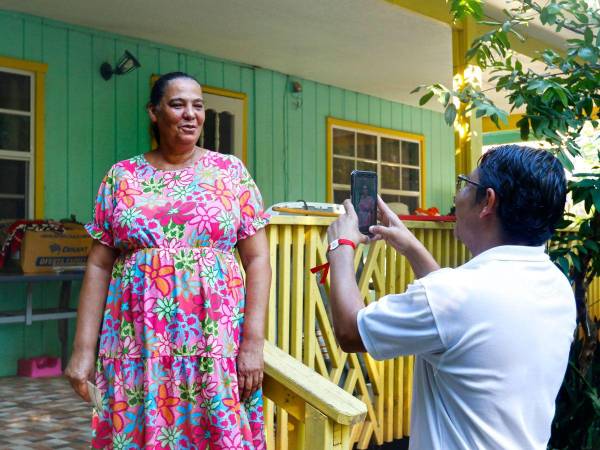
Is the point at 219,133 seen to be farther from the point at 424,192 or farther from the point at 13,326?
the point at 424,192

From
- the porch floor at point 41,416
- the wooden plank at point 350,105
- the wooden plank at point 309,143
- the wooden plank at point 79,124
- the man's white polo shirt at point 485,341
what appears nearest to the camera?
the man's white polo shirt at point 485,341

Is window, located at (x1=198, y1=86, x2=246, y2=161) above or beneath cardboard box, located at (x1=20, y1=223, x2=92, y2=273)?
above

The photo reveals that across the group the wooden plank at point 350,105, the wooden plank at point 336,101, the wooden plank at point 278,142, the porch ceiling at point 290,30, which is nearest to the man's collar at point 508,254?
the porch ceiling at point 290,30

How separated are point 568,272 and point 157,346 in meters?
2.48

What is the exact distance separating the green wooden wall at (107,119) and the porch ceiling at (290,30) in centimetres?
13

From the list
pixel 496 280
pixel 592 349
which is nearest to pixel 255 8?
pixel 592 349

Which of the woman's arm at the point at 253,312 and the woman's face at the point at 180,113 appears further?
the woman's face at the point at 180,113

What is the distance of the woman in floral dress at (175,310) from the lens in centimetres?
208

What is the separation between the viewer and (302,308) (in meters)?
3.31

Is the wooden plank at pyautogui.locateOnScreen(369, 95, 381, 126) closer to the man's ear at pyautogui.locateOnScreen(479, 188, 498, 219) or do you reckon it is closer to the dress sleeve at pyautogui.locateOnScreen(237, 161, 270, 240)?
the dress sleeve at pyautogui.locateOnScreen(237, 161, 270, 240)

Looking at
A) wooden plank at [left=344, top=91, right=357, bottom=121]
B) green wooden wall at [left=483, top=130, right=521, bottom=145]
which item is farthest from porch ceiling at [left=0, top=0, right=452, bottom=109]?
green wooden wall at [left=483, top=130, right=521, bottom=145]

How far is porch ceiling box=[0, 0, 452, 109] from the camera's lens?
240 inches

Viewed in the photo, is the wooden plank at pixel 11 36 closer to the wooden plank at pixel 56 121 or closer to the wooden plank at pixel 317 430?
the wooden plank at pixel 56 121

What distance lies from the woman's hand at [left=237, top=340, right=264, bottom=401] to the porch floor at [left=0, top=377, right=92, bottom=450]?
229cm
